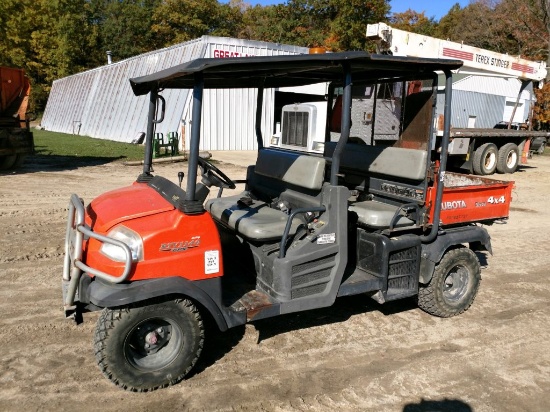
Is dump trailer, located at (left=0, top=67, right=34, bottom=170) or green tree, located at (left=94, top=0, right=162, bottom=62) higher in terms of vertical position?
green tree, located at (left=94, top=0, right=162, bottom=62)

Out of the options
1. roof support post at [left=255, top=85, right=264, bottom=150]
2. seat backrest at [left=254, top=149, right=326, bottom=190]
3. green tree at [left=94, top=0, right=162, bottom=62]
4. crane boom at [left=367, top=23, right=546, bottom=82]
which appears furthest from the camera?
green tree at [left=94, top=0, right=162, bottom=62]

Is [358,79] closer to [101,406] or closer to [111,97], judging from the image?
[101,406]

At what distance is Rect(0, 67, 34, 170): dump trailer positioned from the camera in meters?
11.9

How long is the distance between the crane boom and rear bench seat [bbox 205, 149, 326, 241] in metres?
6.15

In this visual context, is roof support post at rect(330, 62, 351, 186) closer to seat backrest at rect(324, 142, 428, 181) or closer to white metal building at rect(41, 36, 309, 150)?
seat backrest at rect(324, 142, 428, 181)

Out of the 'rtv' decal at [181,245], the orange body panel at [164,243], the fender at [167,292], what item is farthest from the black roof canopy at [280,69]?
the fender at [167,292]

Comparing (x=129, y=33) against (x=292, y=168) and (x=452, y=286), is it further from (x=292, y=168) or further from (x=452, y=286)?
(x=452, y=286)

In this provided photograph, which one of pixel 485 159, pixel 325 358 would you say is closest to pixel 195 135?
pixel 325 358

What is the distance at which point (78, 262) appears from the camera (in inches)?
118

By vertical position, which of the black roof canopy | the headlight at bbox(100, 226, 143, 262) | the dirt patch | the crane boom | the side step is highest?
the crane boom

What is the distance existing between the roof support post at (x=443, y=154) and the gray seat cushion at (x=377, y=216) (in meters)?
0.21

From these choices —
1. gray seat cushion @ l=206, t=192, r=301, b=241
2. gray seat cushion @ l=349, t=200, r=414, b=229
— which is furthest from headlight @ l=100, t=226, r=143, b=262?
gray seat cushion @ l=349, t=200, r=414, b=229

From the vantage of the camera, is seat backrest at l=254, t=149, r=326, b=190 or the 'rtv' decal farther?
seat backrest at l=254, t=149, r=326, b=190

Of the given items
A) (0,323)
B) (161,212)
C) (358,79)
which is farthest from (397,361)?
(0,323)
